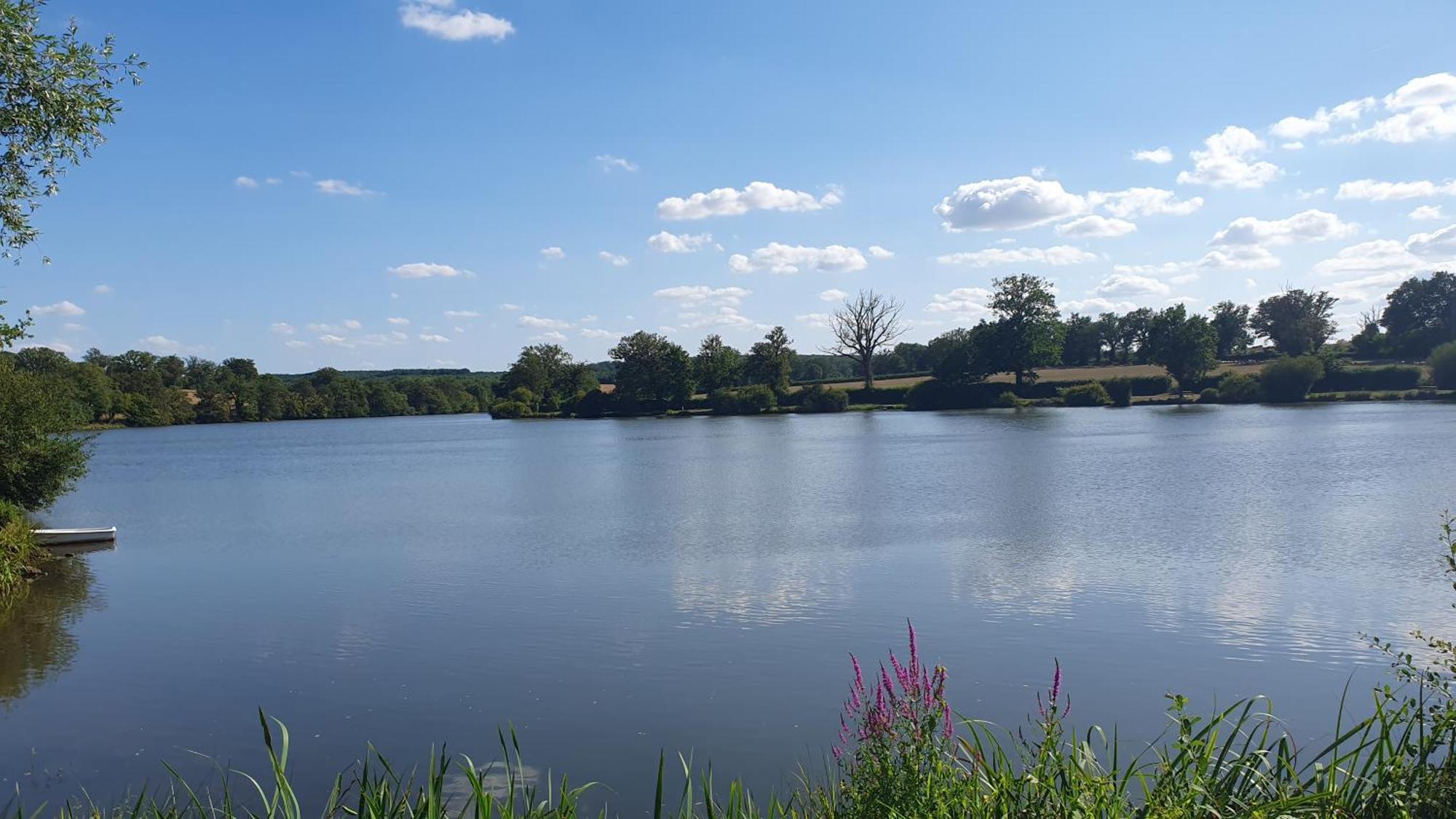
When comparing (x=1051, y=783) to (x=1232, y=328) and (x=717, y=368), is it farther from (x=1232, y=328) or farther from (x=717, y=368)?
(x=1232, y=328)

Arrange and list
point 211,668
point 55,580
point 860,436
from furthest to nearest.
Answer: point 860,436
point 55,580
point 211,668

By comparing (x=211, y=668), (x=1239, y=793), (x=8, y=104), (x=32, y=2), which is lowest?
(x=211, y=668)

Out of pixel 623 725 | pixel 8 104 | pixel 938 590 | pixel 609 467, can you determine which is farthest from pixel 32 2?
pixel 609 467

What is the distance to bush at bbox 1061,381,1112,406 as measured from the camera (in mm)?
80188

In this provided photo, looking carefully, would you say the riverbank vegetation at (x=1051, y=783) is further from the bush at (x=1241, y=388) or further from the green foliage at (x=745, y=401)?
the green foliage at (x=745, y=401)

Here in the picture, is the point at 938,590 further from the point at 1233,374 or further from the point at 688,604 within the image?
the point at 1233,374

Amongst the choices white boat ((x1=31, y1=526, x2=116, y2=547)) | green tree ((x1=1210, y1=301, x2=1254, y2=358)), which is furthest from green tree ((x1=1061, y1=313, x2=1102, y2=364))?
white boat ((x1=31, y1=526, x2=116, y2=547))

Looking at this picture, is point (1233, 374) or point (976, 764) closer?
point (976, 764)

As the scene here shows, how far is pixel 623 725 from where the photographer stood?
819cm

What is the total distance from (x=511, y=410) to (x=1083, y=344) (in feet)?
237

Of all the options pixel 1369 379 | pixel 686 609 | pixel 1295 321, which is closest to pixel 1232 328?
pixel 1295 321

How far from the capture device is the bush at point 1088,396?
80188 millimetres

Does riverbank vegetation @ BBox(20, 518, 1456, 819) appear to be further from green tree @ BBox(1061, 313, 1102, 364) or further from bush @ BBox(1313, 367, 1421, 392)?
green tree @ BBox(1061, 313, 1102, 364)

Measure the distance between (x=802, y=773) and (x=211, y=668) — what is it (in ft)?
24.9
